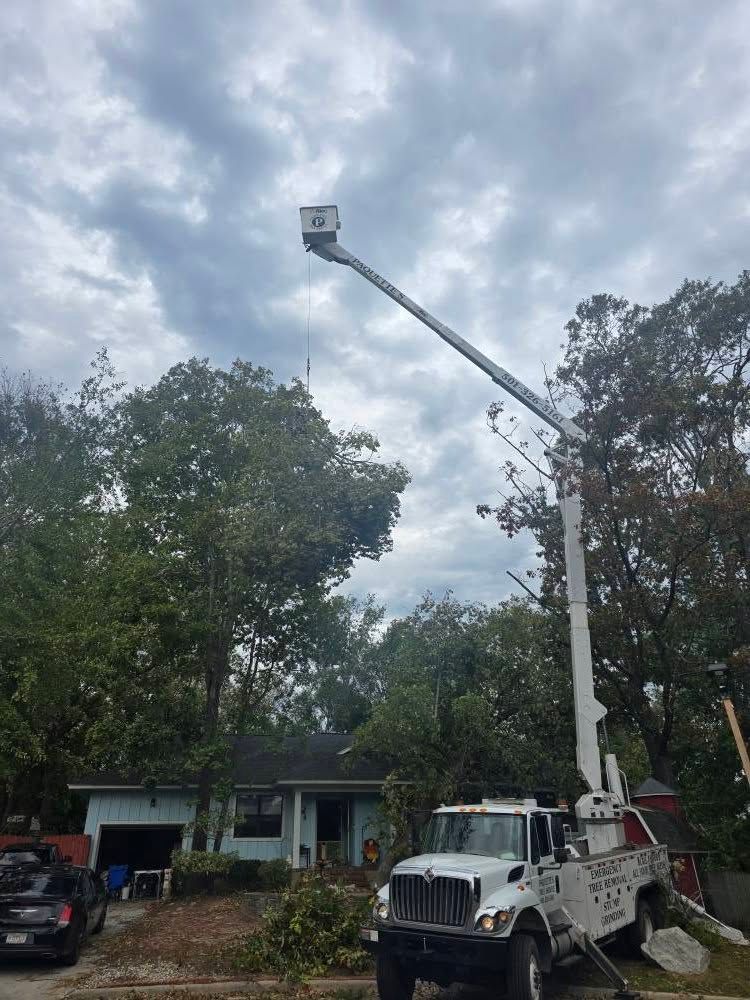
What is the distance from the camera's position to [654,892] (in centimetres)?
1191

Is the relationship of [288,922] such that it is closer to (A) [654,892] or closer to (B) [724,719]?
(A) [654,892]

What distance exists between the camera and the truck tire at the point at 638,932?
35.9 feet

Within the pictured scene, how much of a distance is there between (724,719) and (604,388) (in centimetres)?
963

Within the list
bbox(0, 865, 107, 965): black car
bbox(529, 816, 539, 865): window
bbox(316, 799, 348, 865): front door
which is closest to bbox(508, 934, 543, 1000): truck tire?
bbox(529, 816, 539, 865): window

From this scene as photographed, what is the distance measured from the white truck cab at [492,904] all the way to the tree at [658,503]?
25.4ft

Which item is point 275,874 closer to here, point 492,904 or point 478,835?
point 478,835

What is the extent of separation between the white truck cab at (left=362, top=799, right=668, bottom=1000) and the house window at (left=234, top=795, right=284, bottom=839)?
51.6ft

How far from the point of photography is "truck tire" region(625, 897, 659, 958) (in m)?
11.0

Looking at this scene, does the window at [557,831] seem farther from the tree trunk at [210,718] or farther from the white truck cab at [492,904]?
the tree trunk at [210,718]

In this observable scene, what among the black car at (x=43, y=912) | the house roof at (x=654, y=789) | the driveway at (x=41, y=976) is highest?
the house roof at (x=654, y=789)

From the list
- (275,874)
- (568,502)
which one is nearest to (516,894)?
(568,502)

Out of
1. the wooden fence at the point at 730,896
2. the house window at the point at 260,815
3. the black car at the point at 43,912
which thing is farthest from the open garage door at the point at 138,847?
the wooden fence at the point at 730,896

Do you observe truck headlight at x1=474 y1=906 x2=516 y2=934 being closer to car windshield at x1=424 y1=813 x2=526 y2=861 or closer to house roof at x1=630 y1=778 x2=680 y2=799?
car windshield at x1=424 y1=813 x2=526 y2=861

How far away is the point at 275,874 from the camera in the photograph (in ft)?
64.6
